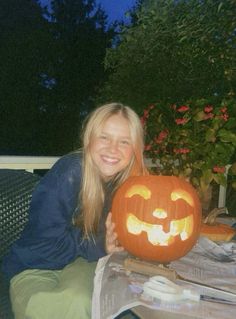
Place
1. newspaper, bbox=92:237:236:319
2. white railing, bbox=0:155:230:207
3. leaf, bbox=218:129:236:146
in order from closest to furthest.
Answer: newspaper, bbox=92:237:236:319, white railing, bbox=0:155:230:207, leaf, bbox=218:129:236:146

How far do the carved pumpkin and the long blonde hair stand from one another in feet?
0.49

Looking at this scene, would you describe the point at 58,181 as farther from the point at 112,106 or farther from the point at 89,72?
the point at 89,72

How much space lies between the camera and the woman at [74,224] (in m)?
1.41

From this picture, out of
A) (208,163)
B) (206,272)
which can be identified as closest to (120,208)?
(206,272)

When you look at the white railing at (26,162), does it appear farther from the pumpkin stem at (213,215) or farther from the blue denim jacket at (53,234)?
the pumpkin stem at (213,215)

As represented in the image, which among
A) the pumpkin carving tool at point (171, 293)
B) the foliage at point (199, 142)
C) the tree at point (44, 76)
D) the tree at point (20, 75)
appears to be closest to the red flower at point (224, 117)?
the foliage at point (199, 142)

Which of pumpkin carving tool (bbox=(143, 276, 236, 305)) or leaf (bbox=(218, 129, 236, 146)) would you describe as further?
leaf (bbox=(218, 129, 236, 146))

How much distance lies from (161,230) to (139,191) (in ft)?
0.57

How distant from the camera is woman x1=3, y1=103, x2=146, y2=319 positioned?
1414 mm

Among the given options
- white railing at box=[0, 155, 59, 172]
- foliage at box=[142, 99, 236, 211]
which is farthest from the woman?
foliage at box=[142, 99, 236, 211]

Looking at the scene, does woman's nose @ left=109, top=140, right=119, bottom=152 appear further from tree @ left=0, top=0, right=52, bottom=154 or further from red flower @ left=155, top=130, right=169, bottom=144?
tree @ left=0, top=0, right=52, bottom=154

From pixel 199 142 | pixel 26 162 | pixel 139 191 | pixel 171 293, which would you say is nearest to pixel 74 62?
pixel 199 142

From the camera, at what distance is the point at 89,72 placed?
21031 millimetres

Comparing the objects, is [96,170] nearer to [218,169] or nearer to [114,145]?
[114,145]
